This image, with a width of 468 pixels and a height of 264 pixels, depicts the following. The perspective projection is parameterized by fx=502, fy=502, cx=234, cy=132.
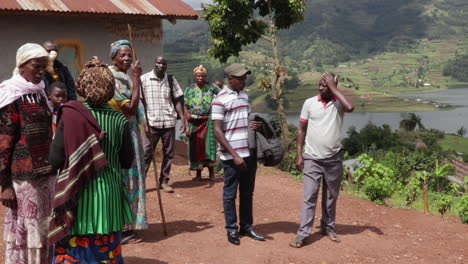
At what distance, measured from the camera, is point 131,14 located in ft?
29.8

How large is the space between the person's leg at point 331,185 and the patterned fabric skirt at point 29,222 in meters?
2.69

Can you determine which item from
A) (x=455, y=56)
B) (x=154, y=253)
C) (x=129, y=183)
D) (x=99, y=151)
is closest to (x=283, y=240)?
(x=154, y=253)

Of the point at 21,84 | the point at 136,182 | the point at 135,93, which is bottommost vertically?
the point at 136,182

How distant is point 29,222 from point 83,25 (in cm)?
630

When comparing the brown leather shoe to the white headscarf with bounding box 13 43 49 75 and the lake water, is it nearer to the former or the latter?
the white headscarf with bounding box 13 43 49 75

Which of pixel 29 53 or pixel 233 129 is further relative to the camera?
pixel 233 129

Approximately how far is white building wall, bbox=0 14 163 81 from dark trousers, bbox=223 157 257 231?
521cm

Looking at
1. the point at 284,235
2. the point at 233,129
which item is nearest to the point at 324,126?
the point at 233,129

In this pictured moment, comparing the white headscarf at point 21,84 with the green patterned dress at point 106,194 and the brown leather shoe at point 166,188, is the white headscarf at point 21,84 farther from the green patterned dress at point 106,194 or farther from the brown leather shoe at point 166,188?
the brown leather shoe at point 166,188

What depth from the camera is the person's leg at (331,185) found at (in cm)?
506

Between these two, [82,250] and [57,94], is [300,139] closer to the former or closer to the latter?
[57,94]

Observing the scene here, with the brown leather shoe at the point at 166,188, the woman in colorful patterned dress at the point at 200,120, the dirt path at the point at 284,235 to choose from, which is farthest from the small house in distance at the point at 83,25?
the brown leather shoe at the point at 166,188

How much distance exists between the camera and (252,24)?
565 inches

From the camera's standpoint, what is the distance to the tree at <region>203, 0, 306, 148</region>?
13.6 m
